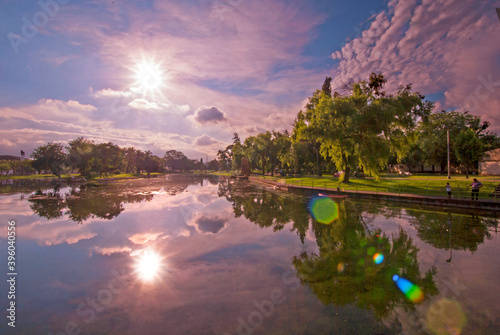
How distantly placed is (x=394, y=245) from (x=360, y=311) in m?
5.67

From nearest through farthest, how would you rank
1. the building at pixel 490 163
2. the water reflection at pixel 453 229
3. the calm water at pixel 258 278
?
1. the calm water at pixel 258 278
2. the water reflection at pixel 453 229
3. the building at pixel 490 163

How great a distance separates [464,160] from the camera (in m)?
41.1

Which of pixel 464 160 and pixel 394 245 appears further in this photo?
pixel 464 160

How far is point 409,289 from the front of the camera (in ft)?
20.5

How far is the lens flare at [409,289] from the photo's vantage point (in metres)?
5.86

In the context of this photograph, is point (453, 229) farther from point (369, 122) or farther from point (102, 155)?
point (102, 155)

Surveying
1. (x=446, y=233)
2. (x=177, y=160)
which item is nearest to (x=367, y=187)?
(x=446, y=233)

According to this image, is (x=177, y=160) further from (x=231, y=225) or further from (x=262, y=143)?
(x=231, y=225)

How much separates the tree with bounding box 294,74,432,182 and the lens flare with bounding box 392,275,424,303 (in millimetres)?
22619

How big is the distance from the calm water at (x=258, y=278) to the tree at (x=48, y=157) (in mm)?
74405

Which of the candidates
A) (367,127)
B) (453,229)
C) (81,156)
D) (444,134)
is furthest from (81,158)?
(444,134)

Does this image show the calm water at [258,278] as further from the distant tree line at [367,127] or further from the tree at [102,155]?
the tree at [102,155]

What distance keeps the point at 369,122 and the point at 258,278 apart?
25.5m

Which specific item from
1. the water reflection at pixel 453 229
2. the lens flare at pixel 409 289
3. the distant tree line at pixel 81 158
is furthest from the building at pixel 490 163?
the distant tree line at pixel 81 158
